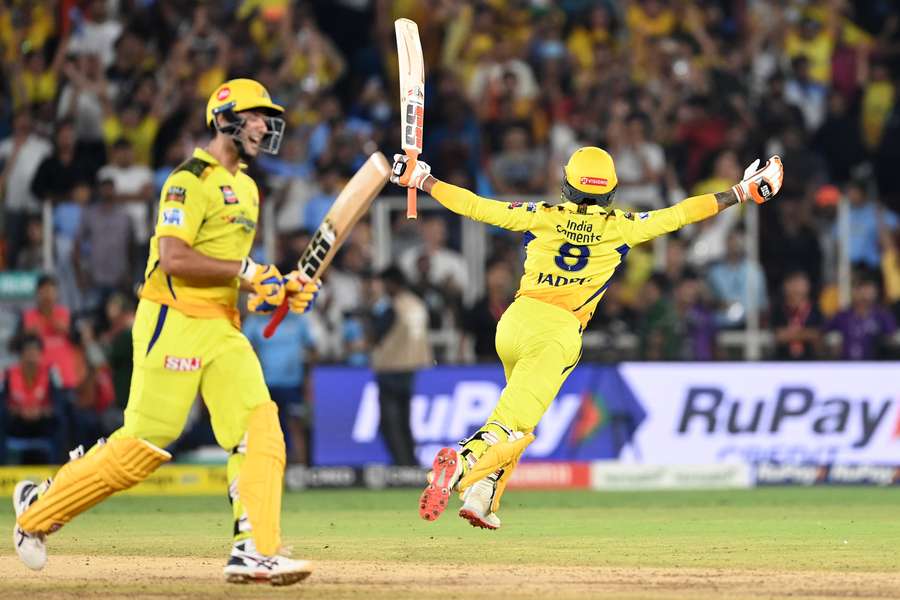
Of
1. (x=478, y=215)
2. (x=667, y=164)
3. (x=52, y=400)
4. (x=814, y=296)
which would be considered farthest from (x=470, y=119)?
(x=478, y=215)

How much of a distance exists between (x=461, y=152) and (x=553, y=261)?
7238 millimetres

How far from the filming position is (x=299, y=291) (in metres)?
8.17

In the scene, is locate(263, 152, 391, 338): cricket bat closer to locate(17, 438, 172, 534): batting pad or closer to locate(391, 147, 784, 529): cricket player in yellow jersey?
locate(17, 438, 172, 534): batting pad

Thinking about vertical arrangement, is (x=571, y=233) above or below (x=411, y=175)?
below

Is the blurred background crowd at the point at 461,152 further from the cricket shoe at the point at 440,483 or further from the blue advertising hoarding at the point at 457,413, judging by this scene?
the cricket shoe at the point at 440,483

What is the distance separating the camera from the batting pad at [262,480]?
779 centimetres

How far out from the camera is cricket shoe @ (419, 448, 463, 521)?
9.05 meters

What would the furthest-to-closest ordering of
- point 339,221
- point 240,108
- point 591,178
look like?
point 591,178 → point 339,221 → point 240,108

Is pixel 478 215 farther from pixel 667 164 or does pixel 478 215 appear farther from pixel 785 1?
pixel 785 1

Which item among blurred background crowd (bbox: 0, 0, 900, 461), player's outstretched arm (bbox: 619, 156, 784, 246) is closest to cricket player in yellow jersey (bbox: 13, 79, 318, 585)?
player's outstretched arm (bbox: 619, 156, 784, 246)

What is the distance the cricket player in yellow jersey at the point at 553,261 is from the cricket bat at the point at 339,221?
142 centimetres

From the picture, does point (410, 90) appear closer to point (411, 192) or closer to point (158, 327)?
point (411, 192)

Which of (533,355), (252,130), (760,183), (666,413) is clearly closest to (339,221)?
(252,130)

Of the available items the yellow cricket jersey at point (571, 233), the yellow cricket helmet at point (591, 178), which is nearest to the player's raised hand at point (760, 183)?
the yellow cricket jersey at point (571, 233)
